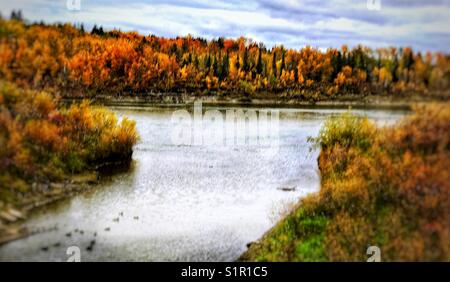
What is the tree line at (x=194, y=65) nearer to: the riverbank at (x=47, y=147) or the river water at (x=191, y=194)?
the riverbank at (x=47, y=147)

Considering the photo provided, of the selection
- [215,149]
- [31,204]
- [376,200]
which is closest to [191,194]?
[215,149]

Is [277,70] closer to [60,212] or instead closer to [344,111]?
[344,111]

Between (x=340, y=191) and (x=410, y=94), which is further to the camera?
(x=340, y=191)

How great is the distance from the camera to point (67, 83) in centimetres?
1071

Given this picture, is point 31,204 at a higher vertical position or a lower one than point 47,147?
lower

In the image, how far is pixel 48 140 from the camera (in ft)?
33.8

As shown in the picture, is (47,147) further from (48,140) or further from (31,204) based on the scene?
(31,204)

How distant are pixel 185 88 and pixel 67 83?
232 centimetres

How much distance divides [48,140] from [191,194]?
2.83 metres

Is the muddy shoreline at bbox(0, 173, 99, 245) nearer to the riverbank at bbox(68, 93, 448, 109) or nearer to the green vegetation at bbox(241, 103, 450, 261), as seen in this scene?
the riverbank at bbox(68, 93, 448, 109)

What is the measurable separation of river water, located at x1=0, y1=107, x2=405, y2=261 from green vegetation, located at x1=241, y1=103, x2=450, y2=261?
0.32 m

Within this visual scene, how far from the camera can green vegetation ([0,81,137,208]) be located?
32.0ft

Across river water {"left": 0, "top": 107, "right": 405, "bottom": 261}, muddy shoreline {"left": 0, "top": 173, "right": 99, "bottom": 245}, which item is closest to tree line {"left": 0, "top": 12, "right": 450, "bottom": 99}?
river water {"left": 0, "top": 107, "right": 405, "bottom": 261}
